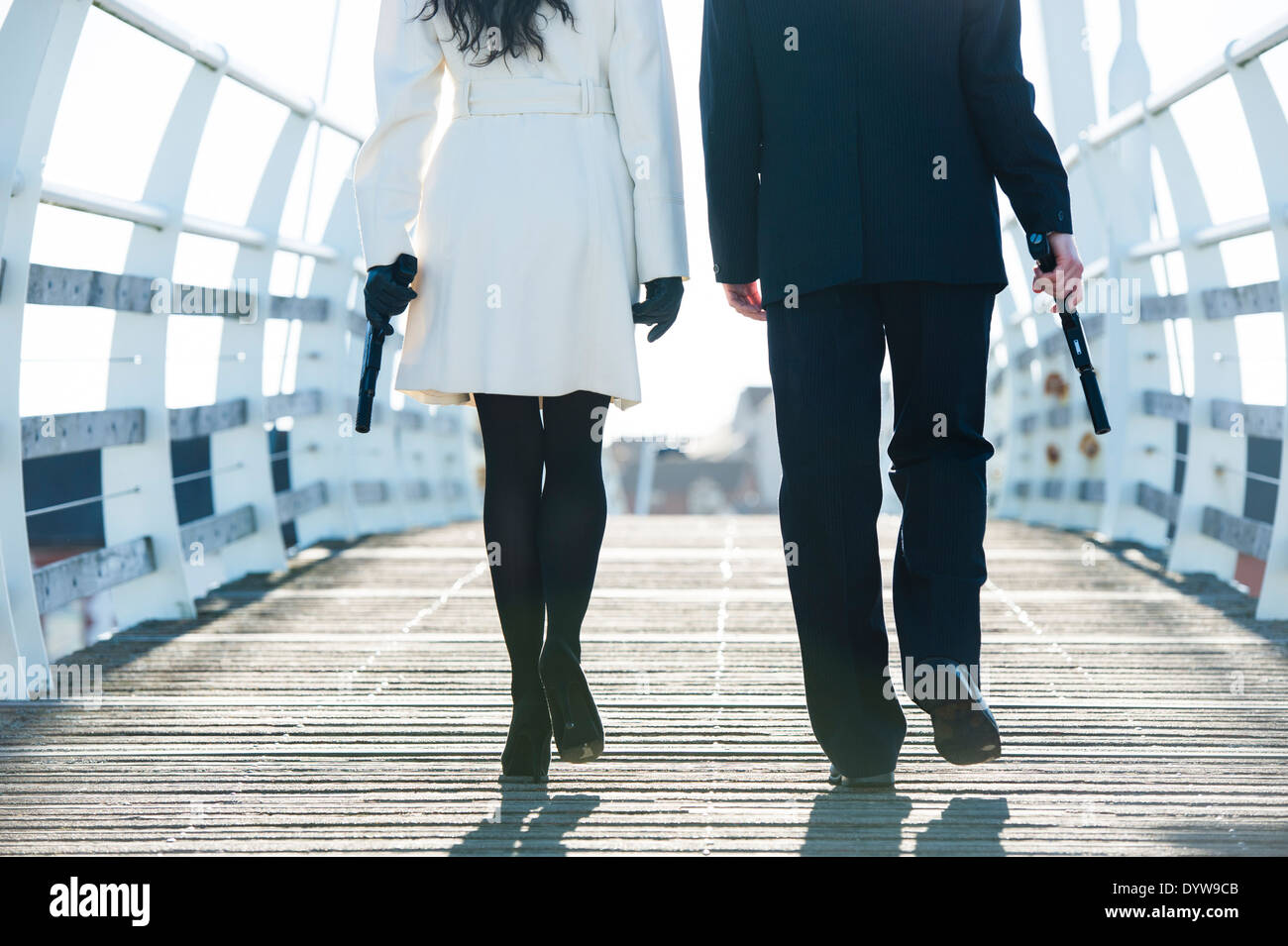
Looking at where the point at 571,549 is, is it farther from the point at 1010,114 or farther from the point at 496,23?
the point at 1010,114

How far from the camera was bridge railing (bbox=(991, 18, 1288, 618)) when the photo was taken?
3.44 m

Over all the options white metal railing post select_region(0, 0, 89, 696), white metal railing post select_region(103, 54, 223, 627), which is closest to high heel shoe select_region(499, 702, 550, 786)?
white metal railing post select_region(0, 0, 89, 696)

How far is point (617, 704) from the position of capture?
2549 millimetres

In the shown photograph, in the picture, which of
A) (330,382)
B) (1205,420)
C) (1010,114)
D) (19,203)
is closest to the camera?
(1010,114)

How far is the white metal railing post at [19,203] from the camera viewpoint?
2.68 meters

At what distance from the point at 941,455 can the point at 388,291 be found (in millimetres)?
892

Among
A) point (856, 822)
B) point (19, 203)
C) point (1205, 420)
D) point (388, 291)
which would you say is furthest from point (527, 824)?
point (1205, 420)

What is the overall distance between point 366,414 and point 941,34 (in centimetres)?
109

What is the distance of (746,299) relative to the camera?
214cm

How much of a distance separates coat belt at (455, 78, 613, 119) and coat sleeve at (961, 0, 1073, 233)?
0.59m

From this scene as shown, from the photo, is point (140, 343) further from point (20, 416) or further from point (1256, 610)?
point (1256, 610)

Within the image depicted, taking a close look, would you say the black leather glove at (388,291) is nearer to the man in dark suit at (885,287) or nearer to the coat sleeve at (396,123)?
the coat sleeve at (396,123)

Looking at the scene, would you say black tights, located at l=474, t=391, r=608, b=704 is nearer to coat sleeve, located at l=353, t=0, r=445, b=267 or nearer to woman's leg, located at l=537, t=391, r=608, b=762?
woman's leg, located at l=537, t=391, r=608, b=762
